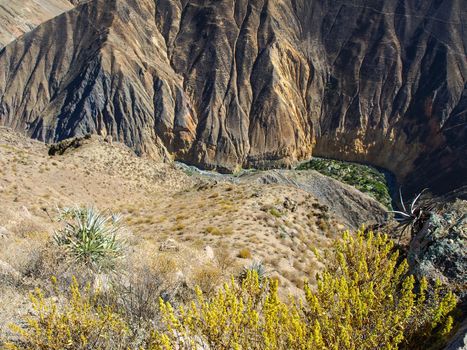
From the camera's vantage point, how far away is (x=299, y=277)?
43.0 ft

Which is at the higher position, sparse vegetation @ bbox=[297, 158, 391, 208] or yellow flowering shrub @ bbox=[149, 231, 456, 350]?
yellow flowering shrub @ bbox=[149, 231, 456, 350]

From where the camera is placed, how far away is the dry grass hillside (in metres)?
8.23

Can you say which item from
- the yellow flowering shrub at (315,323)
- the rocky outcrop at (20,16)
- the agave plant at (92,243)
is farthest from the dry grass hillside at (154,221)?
the rocky outcrop at (20,16)

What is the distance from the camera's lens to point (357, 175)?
75.8 meters

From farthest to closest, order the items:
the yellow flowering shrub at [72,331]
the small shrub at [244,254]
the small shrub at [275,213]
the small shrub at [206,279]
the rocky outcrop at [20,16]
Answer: the rocky outcrop at [20,16], the small shrub at [275,213], the small shrub at [244,254], the small shrub at [206,279], the yellow flowering shrub at [72,331]

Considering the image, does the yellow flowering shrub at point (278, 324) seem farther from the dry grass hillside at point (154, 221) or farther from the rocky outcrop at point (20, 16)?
the rocky outcrop at point (20, 16)

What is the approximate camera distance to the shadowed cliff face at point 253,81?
80.6 m

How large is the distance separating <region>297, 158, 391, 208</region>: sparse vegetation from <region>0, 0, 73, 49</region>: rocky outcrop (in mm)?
79581

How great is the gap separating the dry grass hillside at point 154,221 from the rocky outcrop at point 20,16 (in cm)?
8176

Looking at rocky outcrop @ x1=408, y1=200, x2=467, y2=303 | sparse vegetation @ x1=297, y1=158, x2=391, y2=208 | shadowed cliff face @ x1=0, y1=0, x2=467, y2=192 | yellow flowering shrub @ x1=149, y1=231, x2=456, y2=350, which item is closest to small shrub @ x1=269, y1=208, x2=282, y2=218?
rocky outcrop @ x1=408, y1=200, x2=467, y2=303

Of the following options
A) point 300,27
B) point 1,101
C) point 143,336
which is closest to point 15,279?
point 143,336

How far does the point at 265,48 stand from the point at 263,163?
86.5ft

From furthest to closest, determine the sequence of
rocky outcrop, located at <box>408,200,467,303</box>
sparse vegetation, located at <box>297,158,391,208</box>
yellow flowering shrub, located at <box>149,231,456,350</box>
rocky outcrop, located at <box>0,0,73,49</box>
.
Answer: rocky outcrop, located at <box>0,0,73,49</box>, sparse vegetation, located at <box>297,158,391,208</box>, rocky outcrop, located at <box>408,200,467,303</box>, yellow flowering shrub, located at <box>149,231,456,350</box>

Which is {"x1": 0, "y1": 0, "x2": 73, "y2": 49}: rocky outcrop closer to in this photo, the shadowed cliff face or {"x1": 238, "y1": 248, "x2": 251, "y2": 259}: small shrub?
the shadowed cliff face
